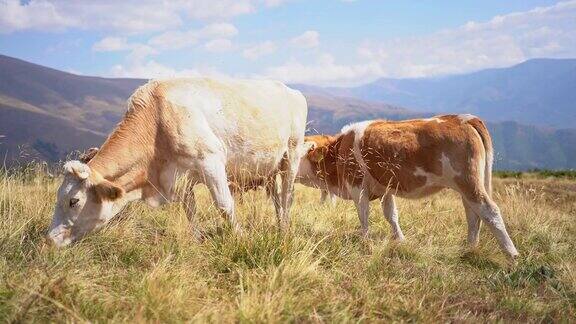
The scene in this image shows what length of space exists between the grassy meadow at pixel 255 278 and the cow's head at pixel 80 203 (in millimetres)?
238

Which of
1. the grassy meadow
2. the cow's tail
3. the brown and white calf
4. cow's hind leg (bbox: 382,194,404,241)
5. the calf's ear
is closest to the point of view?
the grassy meadow

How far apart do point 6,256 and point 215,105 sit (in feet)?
10.1

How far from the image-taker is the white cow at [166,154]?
5.90 meters

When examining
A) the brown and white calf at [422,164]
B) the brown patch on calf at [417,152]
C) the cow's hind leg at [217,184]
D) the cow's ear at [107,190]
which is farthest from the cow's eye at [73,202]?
the brown and white calf at [422,164]

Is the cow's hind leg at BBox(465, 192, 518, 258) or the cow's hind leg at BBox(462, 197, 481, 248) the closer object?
the cow's hind leg at BBox(465, 192, 518, 258)

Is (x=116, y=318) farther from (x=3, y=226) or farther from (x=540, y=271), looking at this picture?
(x=540, y=271)

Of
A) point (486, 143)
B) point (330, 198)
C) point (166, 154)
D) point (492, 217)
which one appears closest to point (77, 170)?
point (166, 154)

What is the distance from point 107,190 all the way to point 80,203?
0.36 meters

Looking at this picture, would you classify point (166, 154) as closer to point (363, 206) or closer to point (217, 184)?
point (217, 184)

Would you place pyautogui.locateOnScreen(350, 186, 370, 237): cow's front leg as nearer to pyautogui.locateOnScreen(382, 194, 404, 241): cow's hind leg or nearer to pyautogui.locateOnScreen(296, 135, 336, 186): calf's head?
pyautogui.locateOnScreen(382, 194, 404, 241): cow's hind leg

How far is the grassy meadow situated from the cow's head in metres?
0.24

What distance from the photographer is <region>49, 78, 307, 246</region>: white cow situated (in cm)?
590

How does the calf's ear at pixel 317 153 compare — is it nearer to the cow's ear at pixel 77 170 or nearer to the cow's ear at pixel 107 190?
the cow's ear at pixel 107 190

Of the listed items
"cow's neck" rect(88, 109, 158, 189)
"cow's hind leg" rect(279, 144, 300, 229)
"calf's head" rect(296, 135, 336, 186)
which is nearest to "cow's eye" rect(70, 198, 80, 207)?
"cow's neck" rect(88, 109, 158, 189)
